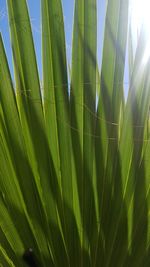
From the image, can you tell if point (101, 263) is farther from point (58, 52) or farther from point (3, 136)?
point (58, 52)

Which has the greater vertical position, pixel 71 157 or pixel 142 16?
pixel 142 16

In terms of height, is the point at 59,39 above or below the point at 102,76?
above

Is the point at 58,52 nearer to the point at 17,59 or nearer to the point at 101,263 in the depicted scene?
the point at 17,59

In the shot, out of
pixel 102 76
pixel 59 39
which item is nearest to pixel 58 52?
pixel 59 39

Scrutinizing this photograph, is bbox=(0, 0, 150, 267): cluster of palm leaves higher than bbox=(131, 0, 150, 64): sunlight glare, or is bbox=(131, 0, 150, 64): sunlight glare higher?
bbox=(131, 0, 150, 64): sunlight glare

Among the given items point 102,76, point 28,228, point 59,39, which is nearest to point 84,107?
point 102,76

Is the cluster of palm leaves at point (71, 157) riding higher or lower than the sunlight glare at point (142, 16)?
lower

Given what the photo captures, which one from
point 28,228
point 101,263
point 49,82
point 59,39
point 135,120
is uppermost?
point 59,39
